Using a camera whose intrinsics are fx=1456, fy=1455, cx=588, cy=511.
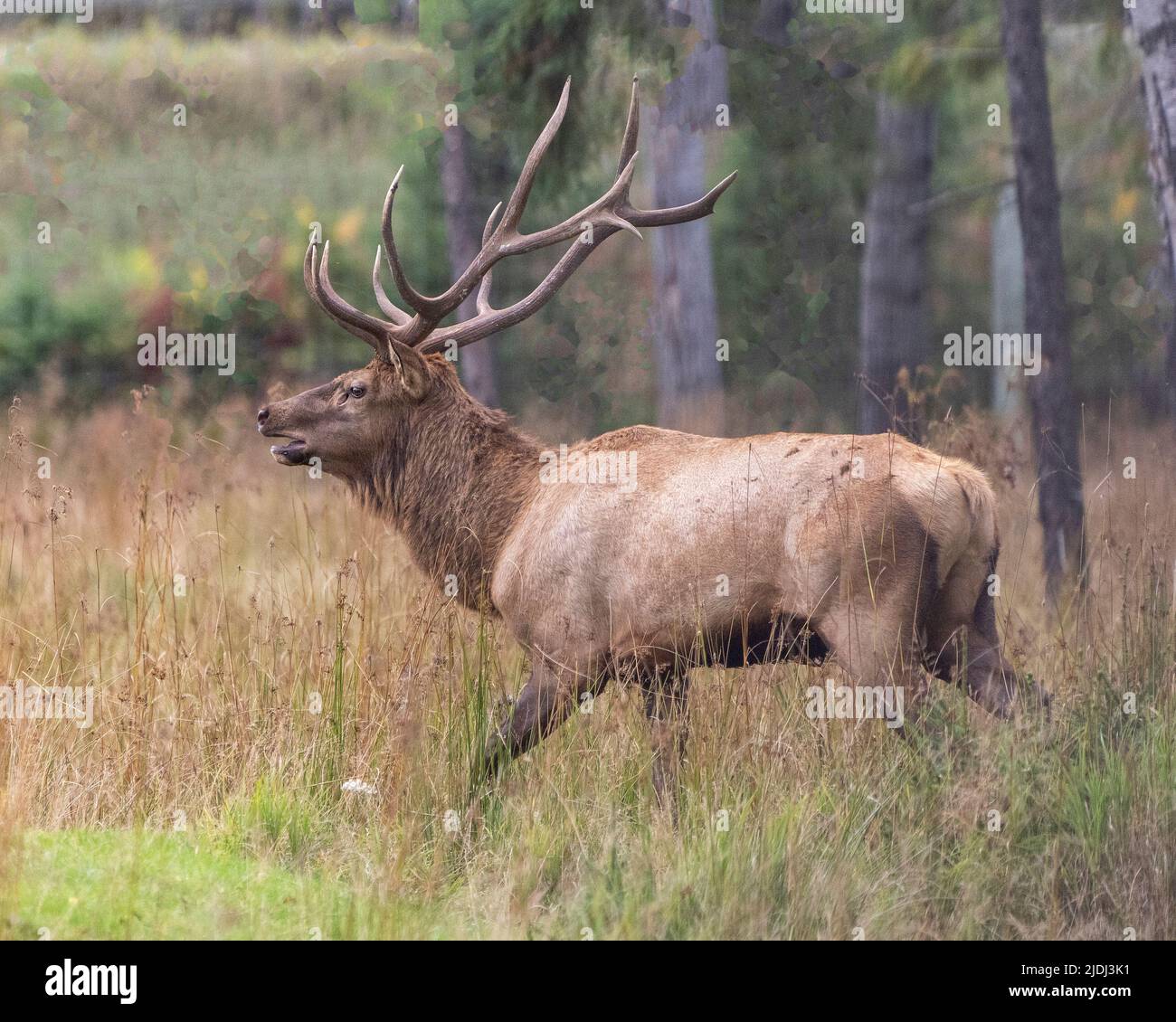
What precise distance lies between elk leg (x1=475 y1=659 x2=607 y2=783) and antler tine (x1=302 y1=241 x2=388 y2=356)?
5.22ft

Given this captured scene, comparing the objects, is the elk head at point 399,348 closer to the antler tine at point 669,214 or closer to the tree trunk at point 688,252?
the antler tine at point 669,214

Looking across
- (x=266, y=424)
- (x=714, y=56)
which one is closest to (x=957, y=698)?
(x=266, y=424)

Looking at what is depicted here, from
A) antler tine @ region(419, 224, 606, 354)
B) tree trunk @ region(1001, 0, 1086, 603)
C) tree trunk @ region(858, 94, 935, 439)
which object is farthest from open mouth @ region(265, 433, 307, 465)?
tree trunk @ region(858, 94, 935, 439)

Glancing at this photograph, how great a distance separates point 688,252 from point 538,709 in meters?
7.15

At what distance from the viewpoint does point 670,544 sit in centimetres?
520

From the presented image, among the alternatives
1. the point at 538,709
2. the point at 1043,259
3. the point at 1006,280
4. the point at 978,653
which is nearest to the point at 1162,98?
the point at 1043,259

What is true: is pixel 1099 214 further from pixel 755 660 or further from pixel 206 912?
pixel 206 912

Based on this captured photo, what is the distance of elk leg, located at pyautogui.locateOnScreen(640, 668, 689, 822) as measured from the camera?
494cm

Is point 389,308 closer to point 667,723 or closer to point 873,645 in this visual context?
point 667,723

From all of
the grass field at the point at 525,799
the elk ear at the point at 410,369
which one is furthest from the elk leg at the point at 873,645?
the elk ear at the point at 410,369

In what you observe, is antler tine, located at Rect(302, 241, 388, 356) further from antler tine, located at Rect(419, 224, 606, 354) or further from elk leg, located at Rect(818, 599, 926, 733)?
elk leg, located at Rect(818, 599, 926, 733)

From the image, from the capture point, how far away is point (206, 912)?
4219 millimetres

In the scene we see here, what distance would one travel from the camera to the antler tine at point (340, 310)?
5.91 meters

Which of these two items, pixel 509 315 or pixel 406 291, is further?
pixel 509 315
